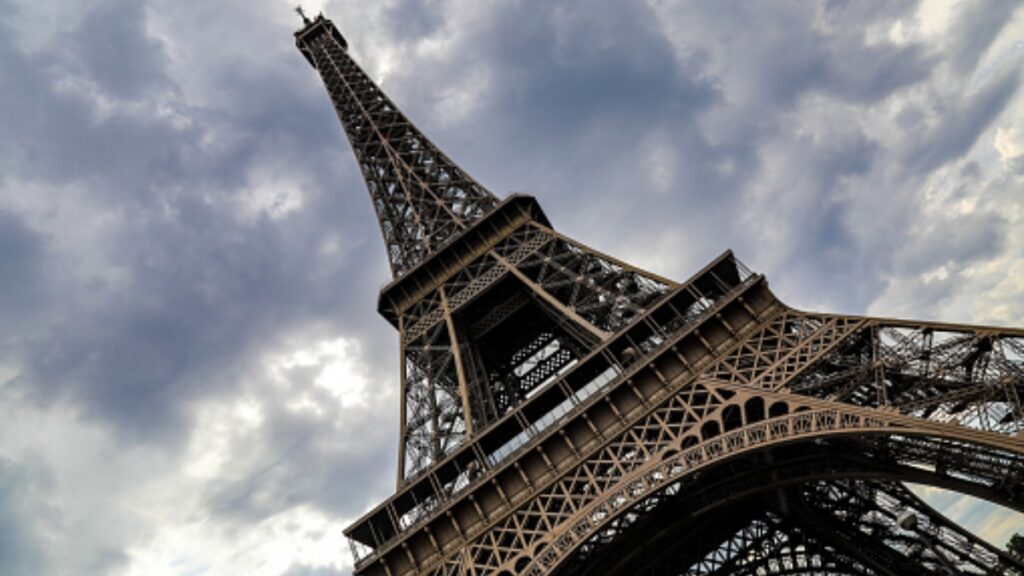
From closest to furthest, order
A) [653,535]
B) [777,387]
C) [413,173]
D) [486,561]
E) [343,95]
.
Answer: [777,387] → [486,561] → [653,535] → [413,173] → [343,95]

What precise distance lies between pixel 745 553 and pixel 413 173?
23.2 m

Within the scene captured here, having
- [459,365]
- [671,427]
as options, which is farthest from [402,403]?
[671,427]

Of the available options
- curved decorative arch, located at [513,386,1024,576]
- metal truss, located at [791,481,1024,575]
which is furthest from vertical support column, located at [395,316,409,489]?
metal truss, located at [791,481,1024,575]

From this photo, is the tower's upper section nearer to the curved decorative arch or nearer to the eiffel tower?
the eiffel tower

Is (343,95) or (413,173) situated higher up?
(343,95)

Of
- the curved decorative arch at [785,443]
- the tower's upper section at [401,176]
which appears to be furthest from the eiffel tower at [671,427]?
the tower's upper section at [401,176]

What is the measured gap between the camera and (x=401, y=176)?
34.1 metres

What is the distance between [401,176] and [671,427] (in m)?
22.4

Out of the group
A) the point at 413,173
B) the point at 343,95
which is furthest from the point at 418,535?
the point at 343,95

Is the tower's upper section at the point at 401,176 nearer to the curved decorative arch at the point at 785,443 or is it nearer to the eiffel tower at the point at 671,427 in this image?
the eiffel tower at the point at 671,427

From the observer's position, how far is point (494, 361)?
29391 millimetres

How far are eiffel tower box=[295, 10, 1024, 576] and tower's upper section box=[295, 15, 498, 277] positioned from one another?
7.43ft

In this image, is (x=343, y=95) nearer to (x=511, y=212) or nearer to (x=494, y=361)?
(x=511, y=212)

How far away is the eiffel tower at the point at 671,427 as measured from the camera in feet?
45.5
